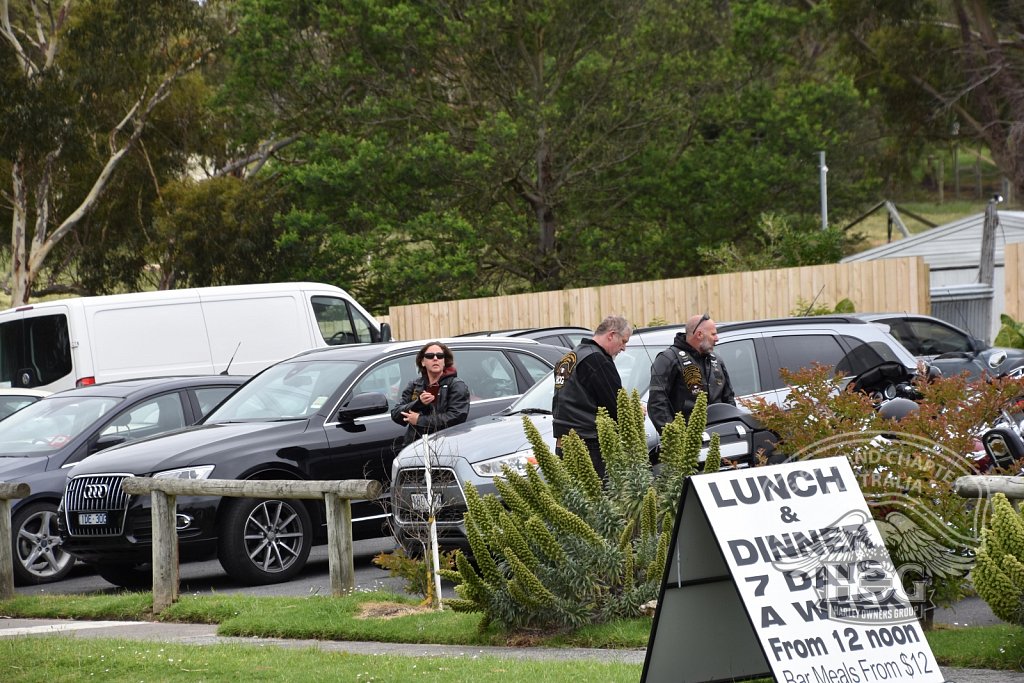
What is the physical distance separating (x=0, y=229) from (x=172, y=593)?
32248mm

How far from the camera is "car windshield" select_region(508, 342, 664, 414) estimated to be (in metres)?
11.3

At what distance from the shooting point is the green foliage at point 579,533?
7.73 m

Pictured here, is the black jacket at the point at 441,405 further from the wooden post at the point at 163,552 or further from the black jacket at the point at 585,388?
the wooden post at the point at 163,552

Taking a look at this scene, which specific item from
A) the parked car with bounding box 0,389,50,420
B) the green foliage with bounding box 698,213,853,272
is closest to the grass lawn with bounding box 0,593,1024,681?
the parked car with bounding box 0,389,50,420

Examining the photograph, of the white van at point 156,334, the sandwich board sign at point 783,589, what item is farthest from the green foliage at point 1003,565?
the white van at point 156,334

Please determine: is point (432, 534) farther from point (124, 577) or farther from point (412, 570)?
point (124, 577)

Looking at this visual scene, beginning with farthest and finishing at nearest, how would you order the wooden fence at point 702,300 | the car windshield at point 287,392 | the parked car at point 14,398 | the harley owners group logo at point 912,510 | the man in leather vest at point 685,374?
the wooden fence at point 702,300 → the parked car at point 14,398 → the car windshield at point 287,392 → the man in leather vest at point 685,374 → the harley owners group logo at point 912,510

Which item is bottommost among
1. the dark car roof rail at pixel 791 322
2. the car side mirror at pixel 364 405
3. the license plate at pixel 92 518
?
the license plate at pixel 92 518

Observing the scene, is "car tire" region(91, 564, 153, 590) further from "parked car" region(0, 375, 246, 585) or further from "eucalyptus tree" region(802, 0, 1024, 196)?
"eucalyptus tree" region(802, 0, 1024, 196)

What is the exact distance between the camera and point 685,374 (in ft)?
31.7

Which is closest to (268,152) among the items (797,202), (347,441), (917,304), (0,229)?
(0,229)

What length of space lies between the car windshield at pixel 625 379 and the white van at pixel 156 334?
27.1 feet

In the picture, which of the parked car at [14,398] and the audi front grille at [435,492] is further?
the parked car at [14,398]

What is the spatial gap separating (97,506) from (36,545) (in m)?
1.89
